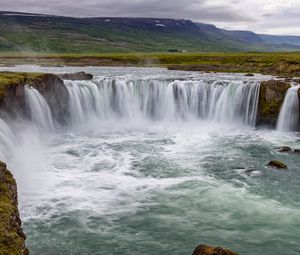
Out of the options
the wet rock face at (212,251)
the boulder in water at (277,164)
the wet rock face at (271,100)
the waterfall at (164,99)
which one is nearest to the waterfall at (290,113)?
the wet rock face at (271,100)

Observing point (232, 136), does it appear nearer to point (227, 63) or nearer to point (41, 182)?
point (41, 182)

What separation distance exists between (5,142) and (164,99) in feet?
82.0

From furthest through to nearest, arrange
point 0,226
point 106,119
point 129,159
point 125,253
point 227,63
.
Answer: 1. point 227,63
2. point 106,119
3. point 129,159
4. point 125,253
5. point 0,226

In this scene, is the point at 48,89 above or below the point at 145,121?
above

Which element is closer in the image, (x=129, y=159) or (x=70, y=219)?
(x=70, y=219)

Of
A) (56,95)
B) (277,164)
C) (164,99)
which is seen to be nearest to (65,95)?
(56,95)

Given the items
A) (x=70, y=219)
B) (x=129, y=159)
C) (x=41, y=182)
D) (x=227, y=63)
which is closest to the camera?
(x=70, y=219)

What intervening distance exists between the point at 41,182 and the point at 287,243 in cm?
1456

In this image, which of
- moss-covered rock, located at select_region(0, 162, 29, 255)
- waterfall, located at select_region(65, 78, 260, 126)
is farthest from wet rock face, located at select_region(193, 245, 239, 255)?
waterfall, located at select_region(65, 78, 260, 126)

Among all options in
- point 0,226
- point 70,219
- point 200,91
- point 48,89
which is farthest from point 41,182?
point 200,91

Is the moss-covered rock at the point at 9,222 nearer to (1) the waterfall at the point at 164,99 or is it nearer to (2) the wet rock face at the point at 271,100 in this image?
(1) the waterfall at the point at 164,99

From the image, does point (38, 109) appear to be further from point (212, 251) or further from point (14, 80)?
point (212, 251)

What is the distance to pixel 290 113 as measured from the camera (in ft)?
141

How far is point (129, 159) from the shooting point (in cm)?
3092
